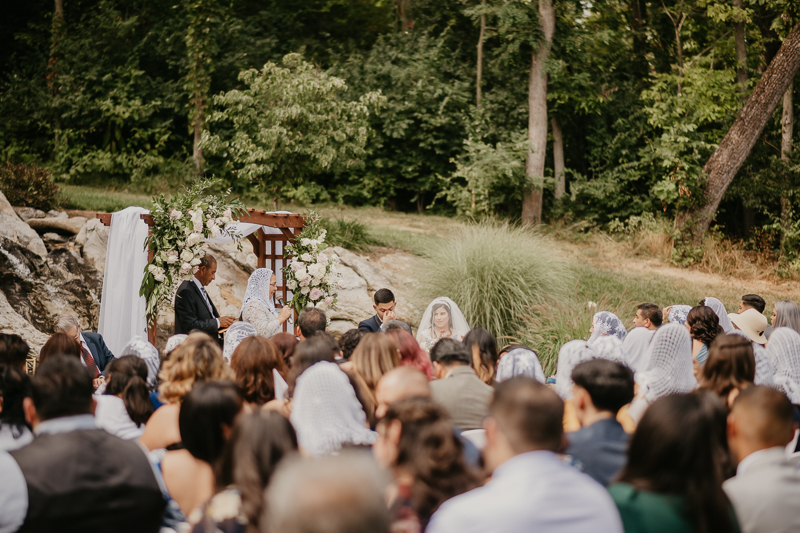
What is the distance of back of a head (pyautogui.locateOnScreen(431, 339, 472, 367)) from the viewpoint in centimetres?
400

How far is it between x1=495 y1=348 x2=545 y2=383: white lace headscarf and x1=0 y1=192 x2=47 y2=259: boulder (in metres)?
8.73

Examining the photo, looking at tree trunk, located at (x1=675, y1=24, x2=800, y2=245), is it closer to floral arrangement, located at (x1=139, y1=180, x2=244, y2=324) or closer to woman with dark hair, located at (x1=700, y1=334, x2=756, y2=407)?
floral arrangement, located at (x1=139, y1=180, x2=244, y2=324)

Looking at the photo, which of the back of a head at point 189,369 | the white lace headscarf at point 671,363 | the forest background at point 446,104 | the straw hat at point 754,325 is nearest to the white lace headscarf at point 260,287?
the back of a head at point 189,369

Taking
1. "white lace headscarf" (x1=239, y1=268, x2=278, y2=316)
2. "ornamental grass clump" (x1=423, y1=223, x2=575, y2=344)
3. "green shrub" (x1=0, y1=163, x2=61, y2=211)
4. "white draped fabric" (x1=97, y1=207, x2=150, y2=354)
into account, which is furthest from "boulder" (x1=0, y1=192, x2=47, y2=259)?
"ornamental grass clump" (x1=423, y1=223, x2=575, y2=344)

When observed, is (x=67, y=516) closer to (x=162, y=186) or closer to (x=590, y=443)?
(x=590, y=443)

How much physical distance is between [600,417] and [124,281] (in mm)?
6321

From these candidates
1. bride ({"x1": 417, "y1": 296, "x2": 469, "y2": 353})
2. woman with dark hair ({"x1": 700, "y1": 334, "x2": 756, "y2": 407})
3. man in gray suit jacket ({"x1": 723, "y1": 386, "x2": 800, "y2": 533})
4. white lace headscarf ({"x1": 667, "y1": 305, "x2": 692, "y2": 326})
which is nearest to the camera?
man in gray suit jacket ({"x1": 723, "y1": 386, "x2": 800, "y2": 533})

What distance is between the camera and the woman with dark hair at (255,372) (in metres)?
3.78

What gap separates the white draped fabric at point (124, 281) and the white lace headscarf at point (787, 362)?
6.29m

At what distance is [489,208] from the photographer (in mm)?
16875

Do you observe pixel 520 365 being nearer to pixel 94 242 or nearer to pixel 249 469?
pixel 249 469

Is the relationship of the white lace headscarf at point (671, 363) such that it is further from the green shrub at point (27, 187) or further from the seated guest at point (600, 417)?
the green shrub at point (27, 187)

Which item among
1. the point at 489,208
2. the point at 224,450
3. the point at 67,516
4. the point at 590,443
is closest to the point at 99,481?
the point at 67,516

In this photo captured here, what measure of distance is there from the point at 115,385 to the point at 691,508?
10.1 ft
